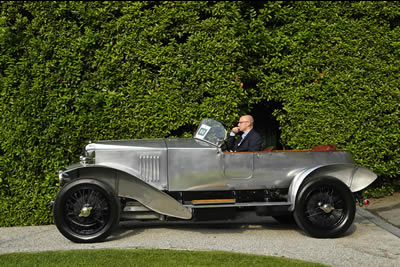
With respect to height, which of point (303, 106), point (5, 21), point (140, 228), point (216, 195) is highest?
point (5, 21)

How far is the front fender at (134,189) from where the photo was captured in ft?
22.7

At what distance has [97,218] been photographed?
6.91 m

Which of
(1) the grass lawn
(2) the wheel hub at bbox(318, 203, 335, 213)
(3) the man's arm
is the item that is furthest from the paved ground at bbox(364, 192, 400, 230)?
(1) the grass lawn

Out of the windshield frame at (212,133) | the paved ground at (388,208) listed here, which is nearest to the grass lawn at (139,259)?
the windshield frame at (212,133)

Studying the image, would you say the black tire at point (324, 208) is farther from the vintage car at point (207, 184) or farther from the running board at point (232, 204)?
the running board at point (232, 204)

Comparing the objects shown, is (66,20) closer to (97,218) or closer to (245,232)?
(97,218)

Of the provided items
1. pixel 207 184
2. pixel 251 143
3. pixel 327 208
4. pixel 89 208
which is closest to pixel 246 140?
pixel 251 143

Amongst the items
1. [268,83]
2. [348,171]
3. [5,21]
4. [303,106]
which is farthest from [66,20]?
[348,171]

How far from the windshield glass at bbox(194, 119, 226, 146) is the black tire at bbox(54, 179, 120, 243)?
1.62 m

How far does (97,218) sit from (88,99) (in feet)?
7.96

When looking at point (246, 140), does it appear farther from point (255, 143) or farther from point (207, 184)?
point (207, 184)

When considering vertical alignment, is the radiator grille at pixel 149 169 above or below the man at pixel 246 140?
below

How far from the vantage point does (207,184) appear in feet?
23.8

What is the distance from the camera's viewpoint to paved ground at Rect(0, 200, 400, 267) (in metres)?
6.25
